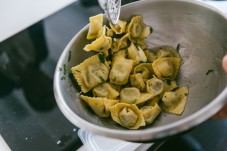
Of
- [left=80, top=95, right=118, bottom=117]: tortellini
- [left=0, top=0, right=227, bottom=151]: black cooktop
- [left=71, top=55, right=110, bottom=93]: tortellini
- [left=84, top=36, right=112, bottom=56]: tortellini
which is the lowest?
[left=0, top=0, right=227, bottom=151]: black cooktop

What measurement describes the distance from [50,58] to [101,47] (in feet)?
0.86

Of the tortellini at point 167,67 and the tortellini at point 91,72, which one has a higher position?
the tortellini at point 91,72

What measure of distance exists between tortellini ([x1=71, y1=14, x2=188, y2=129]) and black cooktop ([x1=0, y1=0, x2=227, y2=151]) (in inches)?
4.4

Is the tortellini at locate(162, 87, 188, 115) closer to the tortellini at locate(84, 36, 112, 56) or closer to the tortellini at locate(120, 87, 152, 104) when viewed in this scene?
the tortellini at locate(120, 87, 152, 104)

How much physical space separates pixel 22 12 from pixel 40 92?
0.37 meters

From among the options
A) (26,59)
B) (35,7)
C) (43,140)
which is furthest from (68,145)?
(35,7)

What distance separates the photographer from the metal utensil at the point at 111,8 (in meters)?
0.57

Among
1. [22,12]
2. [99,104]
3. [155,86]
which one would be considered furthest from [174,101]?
[22,12]

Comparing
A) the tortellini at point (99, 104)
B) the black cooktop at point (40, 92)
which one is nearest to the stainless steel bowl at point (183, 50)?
the tortellini at point (99, 104)

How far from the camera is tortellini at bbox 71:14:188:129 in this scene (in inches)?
24.1

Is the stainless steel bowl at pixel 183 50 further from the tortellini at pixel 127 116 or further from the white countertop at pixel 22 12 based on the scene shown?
the white countertop at pixel 22 12

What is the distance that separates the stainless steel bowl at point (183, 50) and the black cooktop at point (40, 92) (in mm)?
120

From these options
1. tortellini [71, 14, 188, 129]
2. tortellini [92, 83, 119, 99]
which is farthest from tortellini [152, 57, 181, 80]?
tortellini [92, 83, 119, 99]

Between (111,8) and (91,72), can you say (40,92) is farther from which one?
(111,8)
